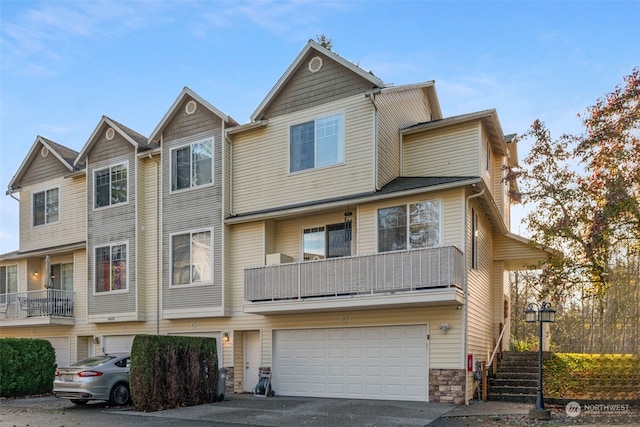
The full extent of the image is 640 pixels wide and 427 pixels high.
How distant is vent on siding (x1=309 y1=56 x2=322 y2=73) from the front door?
8111 millimetres

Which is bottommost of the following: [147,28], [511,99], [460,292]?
[460,292]

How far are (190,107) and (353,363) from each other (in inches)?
390

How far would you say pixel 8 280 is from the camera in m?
25.1

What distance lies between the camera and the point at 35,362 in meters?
18.7

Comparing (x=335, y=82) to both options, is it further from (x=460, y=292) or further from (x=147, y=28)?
(x=460, y=292)

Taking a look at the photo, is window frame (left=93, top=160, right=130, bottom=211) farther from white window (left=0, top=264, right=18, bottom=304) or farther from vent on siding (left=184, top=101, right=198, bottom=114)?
white window (left=0, top=264, right=18, bottom=304)

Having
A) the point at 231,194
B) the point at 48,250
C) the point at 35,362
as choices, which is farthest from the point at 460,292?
the point at 48,250

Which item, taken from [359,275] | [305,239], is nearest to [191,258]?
[305,239]

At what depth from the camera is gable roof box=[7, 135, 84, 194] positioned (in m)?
23.0

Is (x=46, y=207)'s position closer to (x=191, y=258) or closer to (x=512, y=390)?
(x=191, y=258)

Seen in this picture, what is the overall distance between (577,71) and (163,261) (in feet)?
45.4

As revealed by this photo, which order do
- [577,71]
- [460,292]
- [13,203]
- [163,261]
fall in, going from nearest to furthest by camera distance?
[460,292]
[577,71]
[163,261]
[13,203]

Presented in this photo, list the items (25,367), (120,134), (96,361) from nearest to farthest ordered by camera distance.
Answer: (96,361), (25,367), (120,134)

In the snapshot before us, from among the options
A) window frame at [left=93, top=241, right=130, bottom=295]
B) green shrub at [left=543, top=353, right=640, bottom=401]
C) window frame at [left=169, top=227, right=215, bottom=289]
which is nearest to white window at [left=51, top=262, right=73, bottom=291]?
window frame at [left=93, top=241, right=130, bottom=295]
